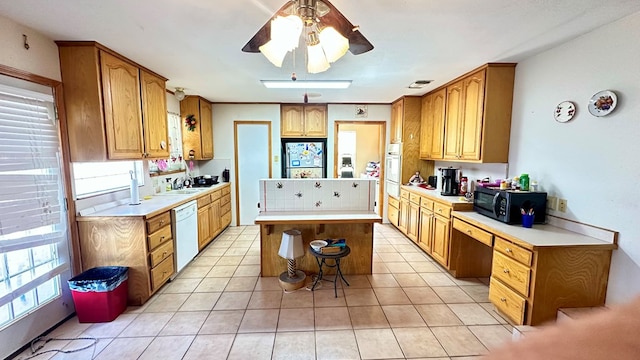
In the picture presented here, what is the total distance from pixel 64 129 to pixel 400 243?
4189 mm

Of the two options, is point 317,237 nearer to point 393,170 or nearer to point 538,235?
point 538,235

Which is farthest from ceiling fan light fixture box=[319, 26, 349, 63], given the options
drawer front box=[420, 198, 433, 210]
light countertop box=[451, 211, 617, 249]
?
drawer front box=[420, 198, 433, 210]

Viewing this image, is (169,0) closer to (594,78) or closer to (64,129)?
(64,129)

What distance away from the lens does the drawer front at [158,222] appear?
246 cm

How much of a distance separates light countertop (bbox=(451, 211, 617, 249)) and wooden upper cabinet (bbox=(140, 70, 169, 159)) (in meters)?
3.56

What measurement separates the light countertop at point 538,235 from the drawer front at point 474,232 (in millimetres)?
54

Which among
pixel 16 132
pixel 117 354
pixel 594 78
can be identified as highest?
pixel 594 78

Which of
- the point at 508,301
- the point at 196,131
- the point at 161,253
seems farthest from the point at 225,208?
the point at 508,301

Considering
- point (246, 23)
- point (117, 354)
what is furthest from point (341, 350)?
point (246, 23)

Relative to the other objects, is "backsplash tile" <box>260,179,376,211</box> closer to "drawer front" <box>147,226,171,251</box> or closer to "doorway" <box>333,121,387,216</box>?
"drawer front" <box>147,226,171,251</box>

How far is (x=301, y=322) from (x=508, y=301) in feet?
5.61

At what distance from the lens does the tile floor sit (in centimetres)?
190

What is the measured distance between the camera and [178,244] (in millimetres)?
2957

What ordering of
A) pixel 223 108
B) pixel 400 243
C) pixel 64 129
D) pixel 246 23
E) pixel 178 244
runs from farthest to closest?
1. pixel 223 108
2. pixel 400 243
3. pixel 178 244
4. pixel 64 129
5. pixel 246 23
